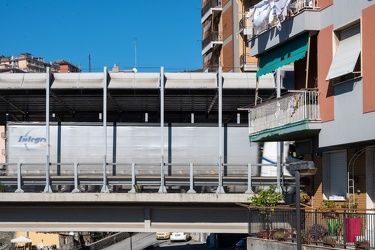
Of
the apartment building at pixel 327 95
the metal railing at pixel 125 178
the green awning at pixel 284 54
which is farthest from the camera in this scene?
the metal railing at pixel 125 178

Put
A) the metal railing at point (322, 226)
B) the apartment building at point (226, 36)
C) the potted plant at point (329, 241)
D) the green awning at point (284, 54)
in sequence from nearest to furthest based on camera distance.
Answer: the metal railing at point (322, 226), the potted plant at point (329, 241), the green awning at point (284, 54), the apartment building at point (226, 36)

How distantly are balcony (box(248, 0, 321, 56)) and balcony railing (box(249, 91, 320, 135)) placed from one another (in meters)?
1.77

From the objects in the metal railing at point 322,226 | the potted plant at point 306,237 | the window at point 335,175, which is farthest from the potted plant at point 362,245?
the window at point 335,175

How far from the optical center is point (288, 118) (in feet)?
78.0

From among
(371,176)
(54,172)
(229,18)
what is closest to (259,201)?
(371,176)

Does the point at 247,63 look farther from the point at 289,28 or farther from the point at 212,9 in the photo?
the point at 289,28

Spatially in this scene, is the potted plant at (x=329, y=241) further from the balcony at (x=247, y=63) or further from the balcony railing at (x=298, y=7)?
the balcony at (x=247, y=63)

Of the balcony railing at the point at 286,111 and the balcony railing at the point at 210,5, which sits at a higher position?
the balcony railing at the point at 210,5

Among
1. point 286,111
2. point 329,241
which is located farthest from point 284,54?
point 329,241

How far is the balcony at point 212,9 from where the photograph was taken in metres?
62.4

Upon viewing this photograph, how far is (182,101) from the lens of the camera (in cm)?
3653

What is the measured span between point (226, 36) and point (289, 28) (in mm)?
35940

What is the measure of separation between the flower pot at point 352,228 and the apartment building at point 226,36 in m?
31.2

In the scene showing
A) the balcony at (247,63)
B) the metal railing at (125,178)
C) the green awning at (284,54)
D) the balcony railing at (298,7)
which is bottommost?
the metal railing at (125,178)
